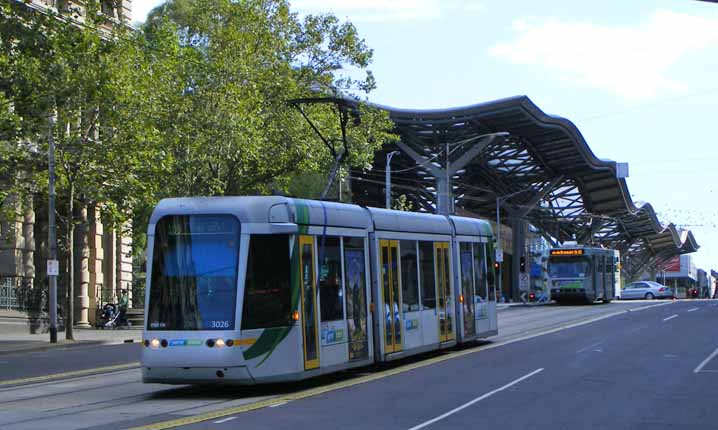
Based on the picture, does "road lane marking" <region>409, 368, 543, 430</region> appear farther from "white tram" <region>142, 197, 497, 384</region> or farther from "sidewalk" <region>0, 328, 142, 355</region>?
"sidewalk" <region>0, 328, 142, 355</region>

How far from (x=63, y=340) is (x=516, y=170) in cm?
5635

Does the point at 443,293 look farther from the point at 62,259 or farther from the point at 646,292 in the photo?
the point at 646,292

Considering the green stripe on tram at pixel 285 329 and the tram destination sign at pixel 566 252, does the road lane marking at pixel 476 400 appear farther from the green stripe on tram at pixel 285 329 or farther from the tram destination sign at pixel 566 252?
the tram destination sign at pixel 566 252

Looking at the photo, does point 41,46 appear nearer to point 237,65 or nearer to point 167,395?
point 237,65

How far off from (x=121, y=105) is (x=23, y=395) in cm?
1841

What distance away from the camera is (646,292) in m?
83.2

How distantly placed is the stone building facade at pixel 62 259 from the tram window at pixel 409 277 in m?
17.8

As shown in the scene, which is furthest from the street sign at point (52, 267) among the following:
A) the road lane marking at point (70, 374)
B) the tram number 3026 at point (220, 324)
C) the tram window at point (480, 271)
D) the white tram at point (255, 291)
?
the tram number 3026 at point (220, 324)

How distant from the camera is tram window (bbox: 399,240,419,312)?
20.8m

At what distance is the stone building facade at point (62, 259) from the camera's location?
132 feet

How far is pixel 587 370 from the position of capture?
20031mm

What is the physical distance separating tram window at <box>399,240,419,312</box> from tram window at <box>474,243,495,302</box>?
172 inches

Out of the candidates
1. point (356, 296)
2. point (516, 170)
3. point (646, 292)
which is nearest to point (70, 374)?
point (356, 296)

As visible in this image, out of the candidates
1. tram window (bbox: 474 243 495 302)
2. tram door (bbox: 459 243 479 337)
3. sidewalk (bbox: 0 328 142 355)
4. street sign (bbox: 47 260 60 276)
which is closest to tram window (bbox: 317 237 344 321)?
tram door (bbox: 459 243 479 337)
